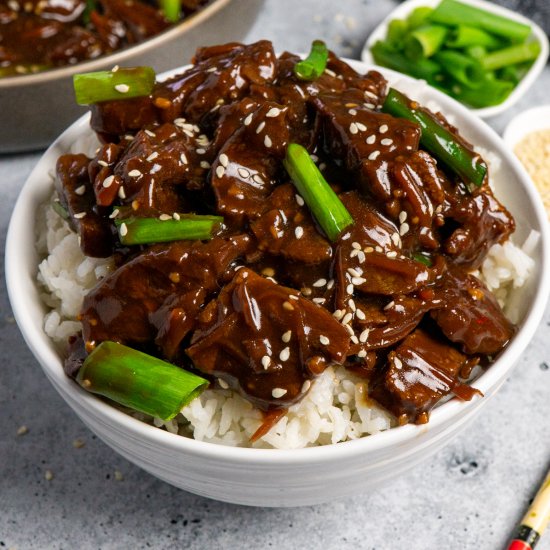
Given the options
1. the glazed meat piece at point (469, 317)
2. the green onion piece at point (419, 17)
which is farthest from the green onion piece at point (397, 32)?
the glazed meat piece at point (469, 317)

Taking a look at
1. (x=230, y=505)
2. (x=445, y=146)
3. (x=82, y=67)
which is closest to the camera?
(x=445, y=146)

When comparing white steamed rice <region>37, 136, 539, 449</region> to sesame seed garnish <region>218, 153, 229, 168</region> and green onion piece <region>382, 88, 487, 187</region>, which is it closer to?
green onion piece <region>382, 88, 487, 187</region>

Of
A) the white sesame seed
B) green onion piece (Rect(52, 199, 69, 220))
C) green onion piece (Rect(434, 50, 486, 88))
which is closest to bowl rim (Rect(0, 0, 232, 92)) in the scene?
green onion piece (Rect(52, 199, 69, 220))

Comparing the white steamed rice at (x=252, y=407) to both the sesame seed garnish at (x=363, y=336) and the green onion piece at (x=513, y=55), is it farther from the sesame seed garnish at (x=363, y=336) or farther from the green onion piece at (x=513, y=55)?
the green onion piece at (x=513, y=55)

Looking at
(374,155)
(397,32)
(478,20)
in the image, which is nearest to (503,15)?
(478,20)

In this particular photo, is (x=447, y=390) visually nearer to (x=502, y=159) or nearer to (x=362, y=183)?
(x=362, y=183)

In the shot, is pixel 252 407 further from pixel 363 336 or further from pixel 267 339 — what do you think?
pixel 363 336
